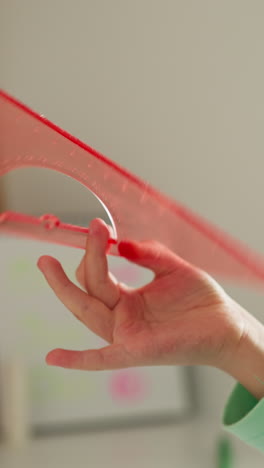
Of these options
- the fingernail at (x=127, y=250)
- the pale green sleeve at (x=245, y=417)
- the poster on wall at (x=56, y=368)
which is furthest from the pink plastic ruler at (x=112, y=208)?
the poster on wall at (x=56, y=368)

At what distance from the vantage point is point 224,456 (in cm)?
109

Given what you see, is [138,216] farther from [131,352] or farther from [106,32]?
[106,32]

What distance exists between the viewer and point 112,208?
16.6 inches

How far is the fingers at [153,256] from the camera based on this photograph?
44 cm

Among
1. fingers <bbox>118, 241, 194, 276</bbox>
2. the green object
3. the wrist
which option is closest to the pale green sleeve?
the wrist

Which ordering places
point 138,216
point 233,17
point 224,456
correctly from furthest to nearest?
point 233,17 < point 224,456 < point 138,216

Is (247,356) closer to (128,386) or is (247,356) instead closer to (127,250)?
(127,250)

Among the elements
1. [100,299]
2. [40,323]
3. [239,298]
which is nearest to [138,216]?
[100,299]

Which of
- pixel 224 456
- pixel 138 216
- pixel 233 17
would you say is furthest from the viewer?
pixel 233 17

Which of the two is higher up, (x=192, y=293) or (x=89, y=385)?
(x=192, y=293)

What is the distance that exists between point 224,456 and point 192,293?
0.72m

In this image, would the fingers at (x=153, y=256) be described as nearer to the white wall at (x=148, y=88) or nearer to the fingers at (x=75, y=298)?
the fingers at (x=75, y=298)

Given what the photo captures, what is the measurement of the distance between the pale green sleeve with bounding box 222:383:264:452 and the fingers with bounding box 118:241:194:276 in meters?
0.14

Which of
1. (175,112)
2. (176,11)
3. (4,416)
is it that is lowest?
(4,416)
